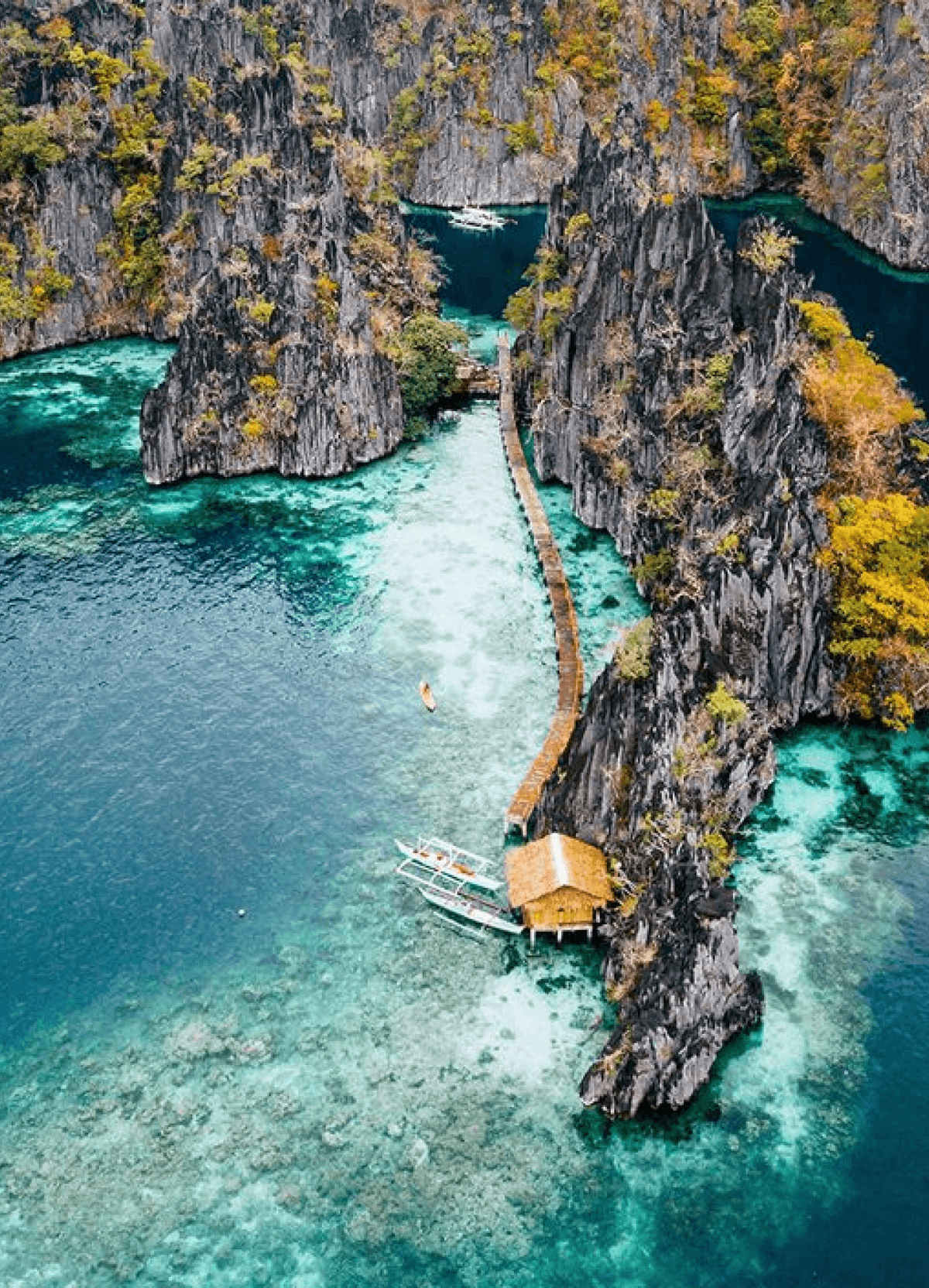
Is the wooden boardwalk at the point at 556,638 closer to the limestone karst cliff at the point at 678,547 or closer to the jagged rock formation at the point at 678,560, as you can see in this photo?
the limestone karst cliff at the point at 678,547

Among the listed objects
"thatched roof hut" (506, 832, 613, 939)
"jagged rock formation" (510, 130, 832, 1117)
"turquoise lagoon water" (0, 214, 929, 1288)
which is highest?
"jagged rock formation" (510, 130, 832, 1117)

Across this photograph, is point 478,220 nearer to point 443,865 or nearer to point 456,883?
point 443,865

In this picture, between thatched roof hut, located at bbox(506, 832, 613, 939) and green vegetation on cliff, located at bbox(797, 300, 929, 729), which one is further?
green vegetation on cliff, located at bbox(797, 300, 929, 729)

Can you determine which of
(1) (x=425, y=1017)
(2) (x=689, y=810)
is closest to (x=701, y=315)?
(2) (x=689, y=810)

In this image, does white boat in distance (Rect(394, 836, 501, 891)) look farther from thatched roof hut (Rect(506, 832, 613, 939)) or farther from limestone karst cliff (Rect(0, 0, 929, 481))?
limestone karst cliff (Rect(0, 0, 929, 481))

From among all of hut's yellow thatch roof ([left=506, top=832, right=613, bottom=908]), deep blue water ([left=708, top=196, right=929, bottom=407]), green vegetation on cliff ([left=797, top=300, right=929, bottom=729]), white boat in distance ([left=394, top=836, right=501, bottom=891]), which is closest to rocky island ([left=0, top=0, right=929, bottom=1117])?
green vegetation on cliff ([left=797, top=300, right=929, bottom=729])

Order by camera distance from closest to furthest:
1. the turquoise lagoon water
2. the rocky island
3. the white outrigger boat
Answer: the turquoise lagoon water
the white outrigger boat
the rocky island

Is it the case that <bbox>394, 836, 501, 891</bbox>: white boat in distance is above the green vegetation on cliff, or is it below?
below
